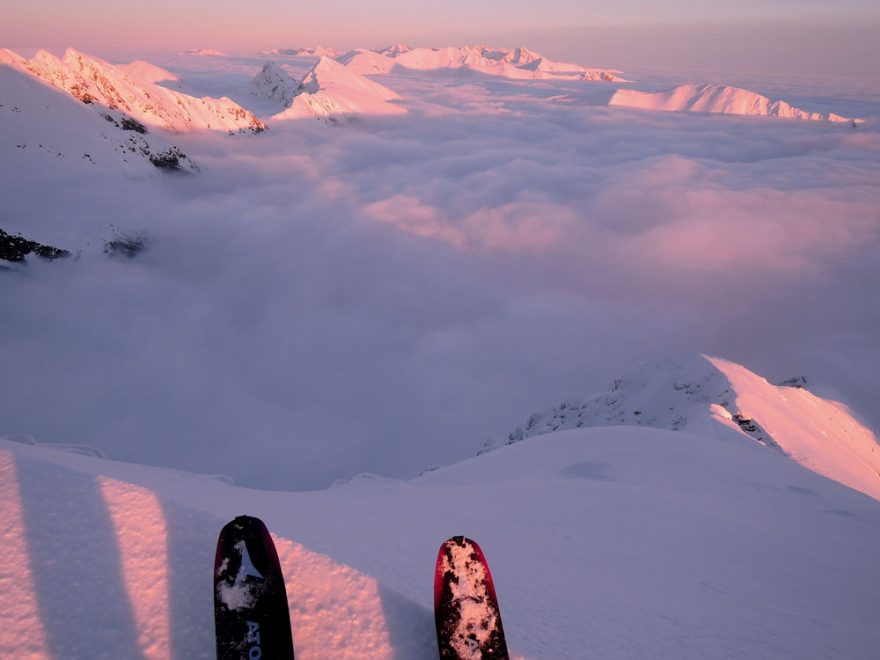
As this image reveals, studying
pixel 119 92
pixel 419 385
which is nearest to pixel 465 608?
pixel 419 385

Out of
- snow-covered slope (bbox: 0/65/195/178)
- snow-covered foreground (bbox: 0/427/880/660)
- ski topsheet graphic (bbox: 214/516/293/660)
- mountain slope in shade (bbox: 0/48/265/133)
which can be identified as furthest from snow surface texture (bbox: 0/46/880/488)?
ski topsheet graphic (bbox: 214/516/293/660)

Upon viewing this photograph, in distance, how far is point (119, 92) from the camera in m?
89.8

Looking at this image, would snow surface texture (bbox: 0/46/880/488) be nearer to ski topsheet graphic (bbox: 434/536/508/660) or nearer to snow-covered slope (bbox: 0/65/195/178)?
snow-covered slope (bbox: 0/65/195/178)

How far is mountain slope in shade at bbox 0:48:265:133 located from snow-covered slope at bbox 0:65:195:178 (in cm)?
381

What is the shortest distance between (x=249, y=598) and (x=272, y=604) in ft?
0.44

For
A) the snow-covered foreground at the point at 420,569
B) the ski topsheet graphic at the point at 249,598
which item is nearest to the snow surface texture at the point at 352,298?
the snow-covered foreground at the point at 420,569

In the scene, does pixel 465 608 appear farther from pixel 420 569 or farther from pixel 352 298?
pixel 352 298

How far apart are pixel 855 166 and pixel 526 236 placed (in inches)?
6756

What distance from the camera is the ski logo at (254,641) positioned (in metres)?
2.07

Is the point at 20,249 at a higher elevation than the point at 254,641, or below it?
below

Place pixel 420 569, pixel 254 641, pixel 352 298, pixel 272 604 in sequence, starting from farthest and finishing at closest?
pixel 352 298 < pixel 420 569 < pixel 272 604 < pixel 254 641

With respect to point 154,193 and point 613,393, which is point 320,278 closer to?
point 154,193

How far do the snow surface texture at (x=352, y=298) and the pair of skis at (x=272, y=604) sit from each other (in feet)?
124

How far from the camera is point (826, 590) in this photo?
449 cm
